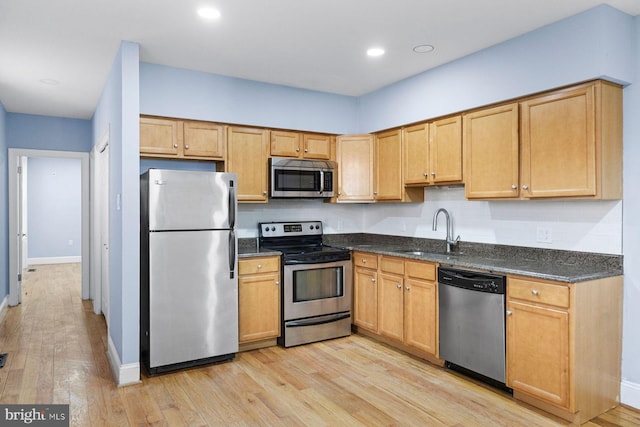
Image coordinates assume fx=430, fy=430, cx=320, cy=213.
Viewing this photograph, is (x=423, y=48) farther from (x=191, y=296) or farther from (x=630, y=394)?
(x=630, y=394)

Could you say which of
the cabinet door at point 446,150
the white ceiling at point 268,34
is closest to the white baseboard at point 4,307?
the white ceiling at point 268,34

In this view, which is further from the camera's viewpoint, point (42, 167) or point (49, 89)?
point (42, 167)

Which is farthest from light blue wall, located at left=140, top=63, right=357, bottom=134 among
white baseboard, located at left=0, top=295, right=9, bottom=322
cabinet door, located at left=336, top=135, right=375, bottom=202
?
white baseboard, located at left=0, top=295, right=9, bottom=322

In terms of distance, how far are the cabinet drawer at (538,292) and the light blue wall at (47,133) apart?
5.67m

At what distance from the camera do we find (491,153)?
3.37 m

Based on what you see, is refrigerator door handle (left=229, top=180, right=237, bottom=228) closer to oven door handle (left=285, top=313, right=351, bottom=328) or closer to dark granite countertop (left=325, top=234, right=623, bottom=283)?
oven door handle (left=285, top=313, right=351, bottom=328)

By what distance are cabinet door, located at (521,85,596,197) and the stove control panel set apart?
2.34m

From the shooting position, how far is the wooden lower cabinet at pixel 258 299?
3893 millimetres

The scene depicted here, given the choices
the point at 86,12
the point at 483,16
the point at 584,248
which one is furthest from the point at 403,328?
the point at 86,12

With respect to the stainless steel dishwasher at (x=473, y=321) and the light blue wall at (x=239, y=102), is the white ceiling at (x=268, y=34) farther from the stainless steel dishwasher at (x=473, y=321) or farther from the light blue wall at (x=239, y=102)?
the stainless steel dishwasher at (x=473, y=321)

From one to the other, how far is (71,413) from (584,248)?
3.64 metres

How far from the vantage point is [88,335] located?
4508mm

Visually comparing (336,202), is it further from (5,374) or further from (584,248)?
(5,374)

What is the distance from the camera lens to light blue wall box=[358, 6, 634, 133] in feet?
A: 8.90
